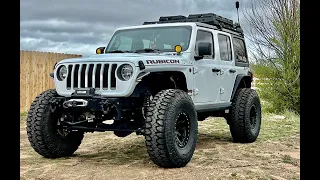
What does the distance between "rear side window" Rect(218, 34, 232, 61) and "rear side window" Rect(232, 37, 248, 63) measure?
311 mm

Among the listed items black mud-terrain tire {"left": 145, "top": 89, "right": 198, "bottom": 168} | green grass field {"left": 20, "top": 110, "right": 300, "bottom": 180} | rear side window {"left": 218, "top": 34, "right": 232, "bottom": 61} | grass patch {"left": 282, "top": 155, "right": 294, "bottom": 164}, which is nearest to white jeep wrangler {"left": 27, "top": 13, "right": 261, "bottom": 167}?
black mud-terrain tire {"left": 145, "top": 89, "right": 198, "bottom": 168}

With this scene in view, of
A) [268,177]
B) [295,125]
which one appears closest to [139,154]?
[268,177]

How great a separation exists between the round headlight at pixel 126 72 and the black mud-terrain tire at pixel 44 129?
4.26 ft

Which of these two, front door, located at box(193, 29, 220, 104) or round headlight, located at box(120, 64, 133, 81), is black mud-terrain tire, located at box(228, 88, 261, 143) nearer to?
front door, located at box(193, 29, 220, 104)

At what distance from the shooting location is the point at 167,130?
215 inches

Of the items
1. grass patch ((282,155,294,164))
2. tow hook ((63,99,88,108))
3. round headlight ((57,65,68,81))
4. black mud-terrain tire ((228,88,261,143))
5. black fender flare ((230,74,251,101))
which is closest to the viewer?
tow hook ((63,99,88,108))

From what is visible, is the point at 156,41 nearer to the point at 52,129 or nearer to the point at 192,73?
the point at 192,73

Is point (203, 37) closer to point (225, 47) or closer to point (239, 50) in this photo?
point (225, 47)

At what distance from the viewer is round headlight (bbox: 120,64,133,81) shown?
564cm

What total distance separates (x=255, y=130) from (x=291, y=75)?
19.7ft

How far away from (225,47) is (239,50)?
0.86 m

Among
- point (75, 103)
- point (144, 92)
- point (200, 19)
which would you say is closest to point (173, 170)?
point (144, 92)

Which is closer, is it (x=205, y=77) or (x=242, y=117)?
(x=205, y=77)

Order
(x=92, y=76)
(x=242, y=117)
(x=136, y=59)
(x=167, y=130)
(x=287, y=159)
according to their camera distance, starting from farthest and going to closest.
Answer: (x=242, y=117), (x=287, y=159), (x=92, y=76), (x=136, y=59), (x=167, y=130)
